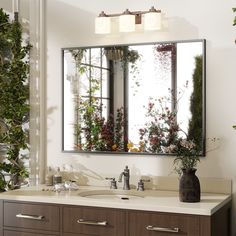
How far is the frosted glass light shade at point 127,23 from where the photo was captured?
12.3 feet

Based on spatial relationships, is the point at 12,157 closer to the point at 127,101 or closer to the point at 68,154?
the point at 68,154

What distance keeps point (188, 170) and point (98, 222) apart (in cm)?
67

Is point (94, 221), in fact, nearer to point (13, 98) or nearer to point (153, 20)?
point (13, 98)

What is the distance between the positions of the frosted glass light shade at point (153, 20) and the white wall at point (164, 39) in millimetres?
99

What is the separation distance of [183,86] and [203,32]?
0.41m

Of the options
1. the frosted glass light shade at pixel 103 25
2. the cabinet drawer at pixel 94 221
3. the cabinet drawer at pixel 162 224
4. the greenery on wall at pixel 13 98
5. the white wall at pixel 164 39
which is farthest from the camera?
the greenery on wall at pixel 13 98

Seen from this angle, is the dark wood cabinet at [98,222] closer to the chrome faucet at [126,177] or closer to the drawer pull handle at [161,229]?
the drawer pull handle at [161,229]

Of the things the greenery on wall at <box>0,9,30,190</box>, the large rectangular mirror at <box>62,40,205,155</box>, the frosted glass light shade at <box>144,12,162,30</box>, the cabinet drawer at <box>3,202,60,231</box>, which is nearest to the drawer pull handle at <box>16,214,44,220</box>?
the cabinet drawer at <box>3,202,60,231</box>

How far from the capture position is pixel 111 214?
10.7 ft

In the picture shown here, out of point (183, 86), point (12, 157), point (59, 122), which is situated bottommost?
point (12, 157)

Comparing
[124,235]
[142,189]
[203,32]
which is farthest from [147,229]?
[203,32]

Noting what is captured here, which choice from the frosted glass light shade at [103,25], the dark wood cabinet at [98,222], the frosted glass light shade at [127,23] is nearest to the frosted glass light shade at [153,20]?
the frosted glass light shade at [127,23]

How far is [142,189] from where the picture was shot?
3738mm

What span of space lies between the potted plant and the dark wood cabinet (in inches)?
7.9
